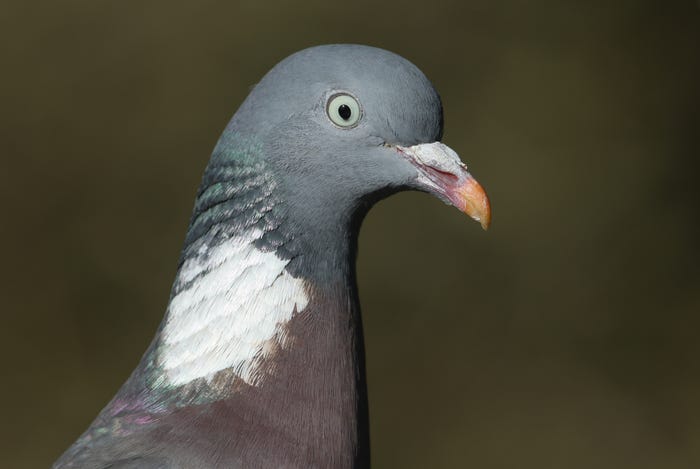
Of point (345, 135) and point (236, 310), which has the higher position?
point (345, 135)

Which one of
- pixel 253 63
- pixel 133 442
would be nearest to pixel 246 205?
pixel 133 442

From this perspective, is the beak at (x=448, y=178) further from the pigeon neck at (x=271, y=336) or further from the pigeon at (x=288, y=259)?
the pigeon neck at (x=271, y=336)

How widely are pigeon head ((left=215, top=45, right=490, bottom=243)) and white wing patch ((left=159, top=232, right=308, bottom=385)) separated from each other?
0.11 metres

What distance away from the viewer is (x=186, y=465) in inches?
73.0

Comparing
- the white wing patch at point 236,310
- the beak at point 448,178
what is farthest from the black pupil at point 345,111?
the white wing patch at point 236,310

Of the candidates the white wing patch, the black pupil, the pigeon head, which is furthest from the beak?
the white wing patch

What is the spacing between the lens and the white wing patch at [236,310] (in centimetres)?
195

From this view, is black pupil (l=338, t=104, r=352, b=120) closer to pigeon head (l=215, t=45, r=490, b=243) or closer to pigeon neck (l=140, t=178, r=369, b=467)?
pigeon head (l=215, t=45, r=490, b=243)

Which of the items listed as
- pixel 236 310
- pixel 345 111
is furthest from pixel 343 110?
pixel 236 310

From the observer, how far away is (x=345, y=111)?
192 cm

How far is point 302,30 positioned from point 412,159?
2.70 m

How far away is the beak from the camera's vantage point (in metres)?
1.93

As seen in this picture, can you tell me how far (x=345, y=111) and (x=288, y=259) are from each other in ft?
0.90

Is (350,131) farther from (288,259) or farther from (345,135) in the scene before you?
(288,259)
